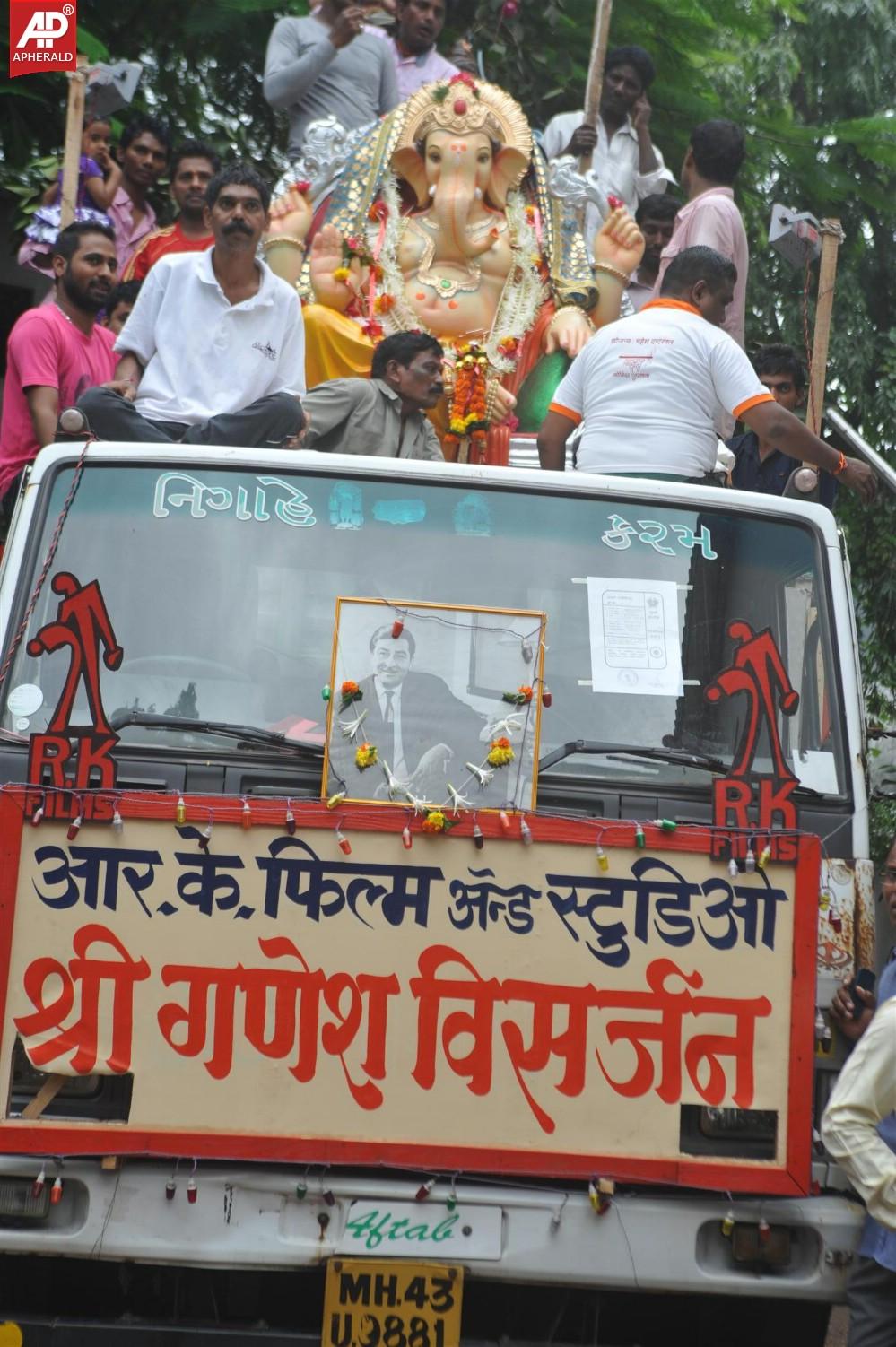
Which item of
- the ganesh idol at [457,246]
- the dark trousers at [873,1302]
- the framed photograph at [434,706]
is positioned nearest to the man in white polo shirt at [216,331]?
the framed photograph at [434,706]

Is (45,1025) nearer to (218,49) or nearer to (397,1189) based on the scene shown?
(397,1189)

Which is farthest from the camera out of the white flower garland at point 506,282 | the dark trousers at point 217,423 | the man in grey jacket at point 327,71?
the man in grey jacket at point 327,71

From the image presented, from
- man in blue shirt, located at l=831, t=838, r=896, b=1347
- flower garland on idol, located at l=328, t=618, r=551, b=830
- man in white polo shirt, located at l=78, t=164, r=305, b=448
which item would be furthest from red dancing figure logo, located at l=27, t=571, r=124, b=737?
man in blue shirt, located at l=831, t=838, r=896, b=1347

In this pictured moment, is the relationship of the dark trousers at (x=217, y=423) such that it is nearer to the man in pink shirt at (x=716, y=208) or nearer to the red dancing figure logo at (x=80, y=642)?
the red dancing figure logo at (x=80, y=642)

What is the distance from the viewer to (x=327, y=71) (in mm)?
9383

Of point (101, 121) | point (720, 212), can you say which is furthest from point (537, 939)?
point (101, 121)

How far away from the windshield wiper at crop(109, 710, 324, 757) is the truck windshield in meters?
0.01

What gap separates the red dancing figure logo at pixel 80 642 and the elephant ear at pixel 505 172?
490cm

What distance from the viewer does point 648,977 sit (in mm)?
3883

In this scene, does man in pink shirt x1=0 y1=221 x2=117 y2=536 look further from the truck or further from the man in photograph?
the man in photograph

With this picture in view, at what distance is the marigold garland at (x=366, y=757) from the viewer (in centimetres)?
392

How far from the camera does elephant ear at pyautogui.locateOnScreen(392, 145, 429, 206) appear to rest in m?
8.32

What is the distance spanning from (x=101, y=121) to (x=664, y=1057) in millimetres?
6689

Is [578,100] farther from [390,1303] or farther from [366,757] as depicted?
[390,1303]
